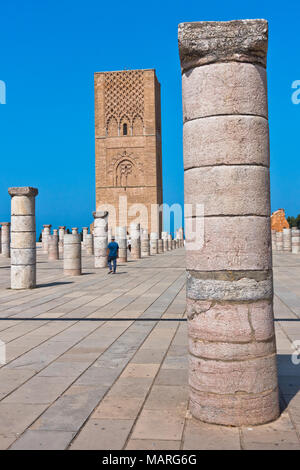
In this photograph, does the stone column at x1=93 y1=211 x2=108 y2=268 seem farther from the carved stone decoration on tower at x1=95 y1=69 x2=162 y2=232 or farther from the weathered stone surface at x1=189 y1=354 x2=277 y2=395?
the carved stone decoration on tower at x1=95 y1=69 x2=162 y2=232

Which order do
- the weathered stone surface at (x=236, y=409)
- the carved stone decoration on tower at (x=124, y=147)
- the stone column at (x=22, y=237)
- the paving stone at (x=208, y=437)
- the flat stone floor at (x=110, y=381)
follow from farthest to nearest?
1. the carved stone decoration on tower at (x=124, y=147)
2. the stone column at (x=22, y=237)
3. the weathered stone surface at (x=236, y=409)
4. the flat stone floor at (x=110, y=381)
5. the paving stone at (x=208, y=437)

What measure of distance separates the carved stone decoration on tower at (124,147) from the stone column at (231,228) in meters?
48.6

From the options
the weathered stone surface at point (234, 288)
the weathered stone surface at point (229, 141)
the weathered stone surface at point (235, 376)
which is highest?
the weathered stone surface at point (229, 141)

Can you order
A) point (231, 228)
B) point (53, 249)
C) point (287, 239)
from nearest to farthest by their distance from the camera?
point (231, 228) → point (53, 249) → point (287, 239)

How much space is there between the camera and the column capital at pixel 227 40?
10.7 feet

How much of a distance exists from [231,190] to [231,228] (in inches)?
10.1

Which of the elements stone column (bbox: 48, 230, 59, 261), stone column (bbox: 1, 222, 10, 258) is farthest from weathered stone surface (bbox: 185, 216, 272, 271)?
stone column (bbox: 1, 222, 10, 258)

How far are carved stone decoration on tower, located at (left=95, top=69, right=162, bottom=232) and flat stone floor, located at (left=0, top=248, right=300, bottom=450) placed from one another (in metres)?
44.3

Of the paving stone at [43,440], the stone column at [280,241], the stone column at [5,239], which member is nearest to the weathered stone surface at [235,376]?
the paving stone at [43,440]

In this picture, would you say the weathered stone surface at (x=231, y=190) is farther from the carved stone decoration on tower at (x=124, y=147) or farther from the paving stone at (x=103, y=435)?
the carved stone decoration on tower at (x=124, y=147)

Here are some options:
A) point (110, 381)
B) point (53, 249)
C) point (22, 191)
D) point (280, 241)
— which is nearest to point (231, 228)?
point (110, 381)

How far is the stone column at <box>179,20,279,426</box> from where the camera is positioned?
3.23m

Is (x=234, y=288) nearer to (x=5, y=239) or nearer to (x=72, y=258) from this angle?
(x=72, y=258)

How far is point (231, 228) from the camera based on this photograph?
10.7 ft
